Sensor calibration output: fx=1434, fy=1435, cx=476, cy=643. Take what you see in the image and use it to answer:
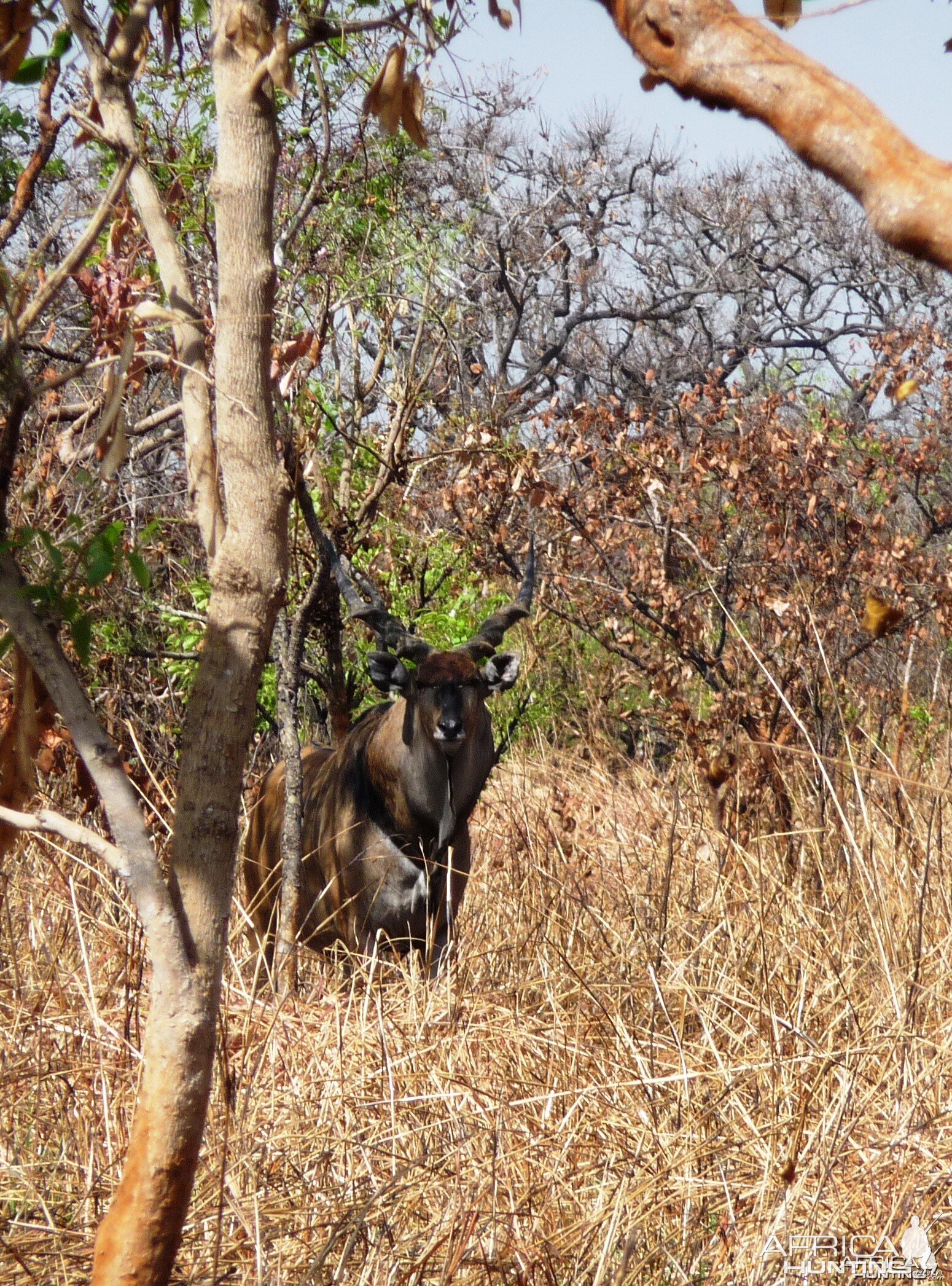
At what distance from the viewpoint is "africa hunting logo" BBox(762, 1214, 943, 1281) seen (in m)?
3.14

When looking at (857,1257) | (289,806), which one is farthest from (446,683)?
(857,1257)

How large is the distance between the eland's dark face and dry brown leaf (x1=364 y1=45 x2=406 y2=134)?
12.9 feet

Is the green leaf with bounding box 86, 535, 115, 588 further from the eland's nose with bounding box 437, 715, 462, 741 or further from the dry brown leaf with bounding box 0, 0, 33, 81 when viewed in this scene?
the eland's nose with bounding box 437, 715, 462, 741

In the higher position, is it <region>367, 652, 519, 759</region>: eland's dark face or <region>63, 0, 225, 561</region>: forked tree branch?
<region>63, 0, 225, 561</region>: forked tree branch

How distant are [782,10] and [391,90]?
820mm

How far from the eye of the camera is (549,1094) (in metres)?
3.71

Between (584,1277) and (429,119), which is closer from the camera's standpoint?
(584,1277)

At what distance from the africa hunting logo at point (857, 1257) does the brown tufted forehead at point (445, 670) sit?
3.37 m

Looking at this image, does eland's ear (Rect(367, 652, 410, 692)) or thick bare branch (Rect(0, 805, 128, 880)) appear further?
eland's ear (Rect(367, 652, 410, 692))

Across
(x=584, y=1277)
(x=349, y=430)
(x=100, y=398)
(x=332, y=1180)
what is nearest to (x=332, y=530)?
(x=349, y=430)

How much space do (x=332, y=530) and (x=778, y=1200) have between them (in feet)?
11.1

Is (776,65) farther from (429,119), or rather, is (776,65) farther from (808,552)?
(429,119)

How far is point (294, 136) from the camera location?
739cm

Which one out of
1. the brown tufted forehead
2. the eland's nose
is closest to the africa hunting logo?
the eland's nose
